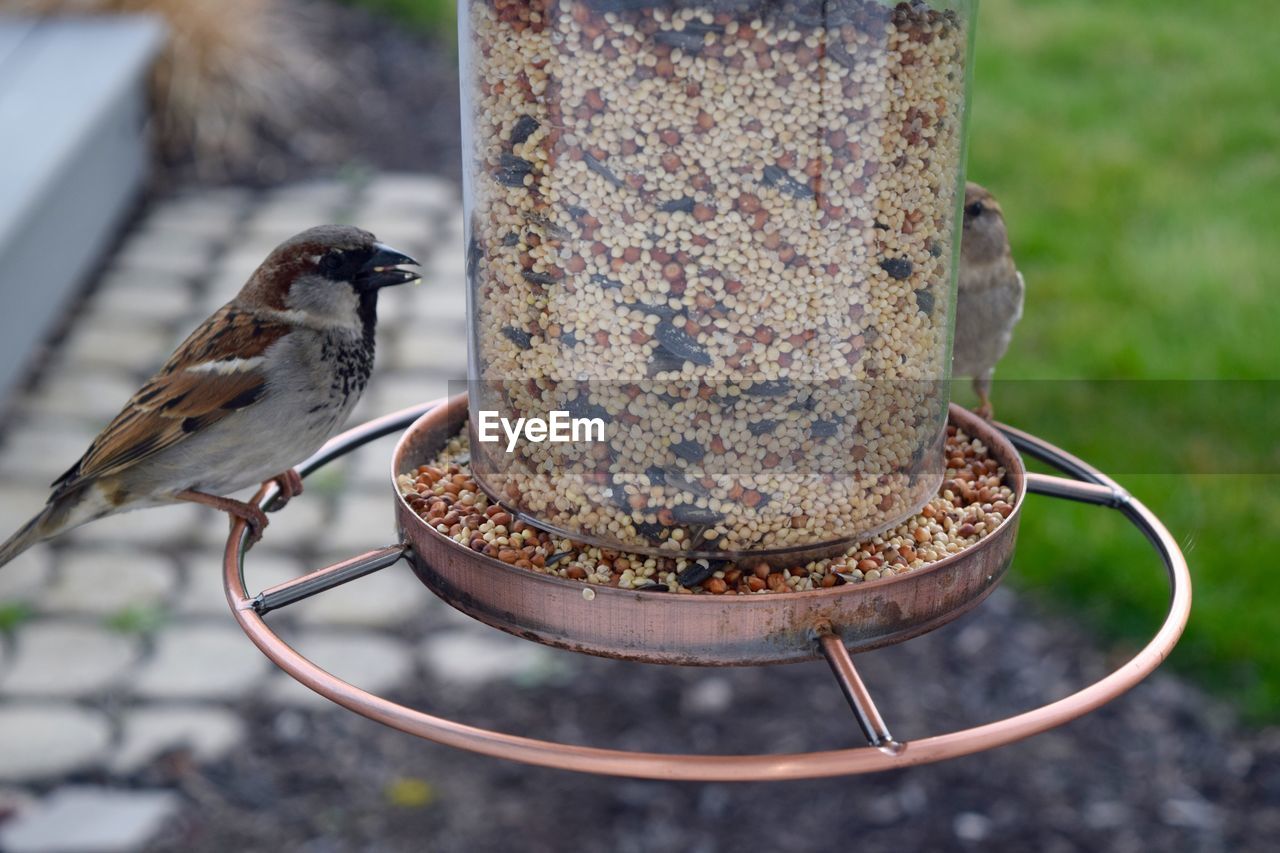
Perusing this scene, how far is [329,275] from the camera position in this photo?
2.54 m

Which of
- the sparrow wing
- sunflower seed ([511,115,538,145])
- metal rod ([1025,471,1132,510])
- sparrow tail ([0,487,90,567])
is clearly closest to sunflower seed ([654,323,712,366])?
sunflower seed ([511,115,538,145])

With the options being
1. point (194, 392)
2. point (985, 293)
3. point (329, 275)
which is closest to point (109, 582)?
point (194, 392)

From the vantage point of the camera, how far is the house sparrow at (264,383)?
2.55 meters

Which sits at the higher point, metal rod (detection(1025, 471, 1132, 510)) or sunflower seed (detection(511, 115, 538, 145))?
sunflower seed (detection(511, 115, 538, 145))

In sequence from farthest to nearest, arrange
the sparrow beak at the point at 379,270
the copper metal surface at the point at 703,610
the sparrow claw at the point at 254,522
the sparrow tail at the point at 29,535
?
the sparrow tail at the point at 29,535 → the sparrow beak at the point at 379,270 → the sparrow claw at the point at 254,522 → the copper metal surface at the point at 703,610

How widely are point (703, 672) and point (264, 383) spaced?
2.18m

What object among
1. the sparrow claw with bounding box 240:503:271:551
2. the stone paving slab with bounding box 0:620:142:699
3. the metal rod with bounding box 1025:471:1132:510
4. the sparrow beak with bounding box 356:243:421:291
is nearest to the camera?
the metal rod with bounding box 1025:471:1132:510

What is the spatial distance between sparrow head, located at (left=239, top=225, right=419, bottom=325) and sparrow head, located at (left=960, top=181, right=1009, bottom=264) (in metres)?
1.08

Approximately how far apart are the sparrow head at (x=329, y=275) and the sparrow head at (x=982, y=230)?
108 cm

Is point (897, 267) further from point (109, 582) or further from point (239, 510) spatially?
point (109, 582)

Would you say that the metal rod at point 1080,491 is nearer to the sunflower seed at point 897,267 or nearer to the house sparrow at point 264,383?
the sunflower seed at point 897,267

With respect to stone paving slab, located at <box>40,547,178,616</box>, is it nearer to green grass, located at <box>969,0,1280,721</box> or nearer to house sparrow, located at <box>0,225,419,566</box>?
house sparrow, located at <box>0,225,419,566</box>

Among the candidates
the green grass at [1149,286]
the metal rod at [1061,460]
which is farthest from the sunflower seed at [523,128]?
the green grass at [1149,286]

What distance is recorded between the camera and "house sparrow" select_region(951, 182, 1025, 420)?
2.93m
